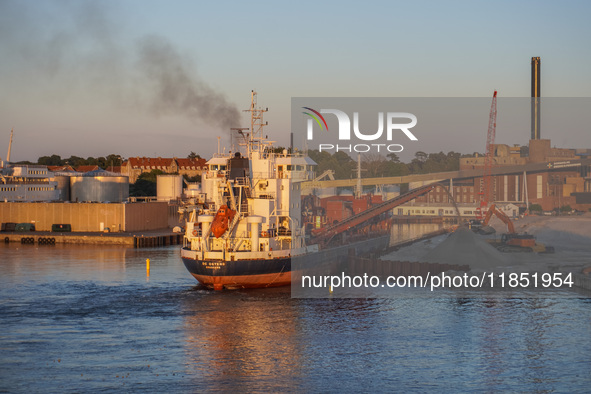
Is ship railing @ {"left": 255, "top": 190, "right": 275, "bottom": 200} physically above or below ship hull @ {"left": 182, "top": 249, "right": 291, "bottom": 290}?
above

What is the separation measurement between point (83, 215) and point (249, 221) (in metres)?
47.1

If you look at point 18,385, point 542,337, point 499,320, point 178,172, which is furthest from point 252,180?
point 178,172

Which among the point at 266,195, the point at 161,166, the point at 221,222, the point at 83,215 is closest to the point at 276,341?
A: the point at 221,222

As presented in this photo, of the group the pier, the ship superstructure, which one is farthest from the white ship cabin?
the pier

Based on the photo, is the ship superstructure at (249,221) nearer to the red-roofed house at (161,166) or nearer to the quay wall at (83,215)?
the quay wall at (83,215)

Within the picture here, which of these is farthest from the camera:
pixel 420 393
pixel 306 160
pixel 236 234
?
pixel 306 160

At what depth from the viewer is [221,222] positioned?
43188 mm

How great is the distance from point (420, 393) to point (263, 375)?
18.2 ft

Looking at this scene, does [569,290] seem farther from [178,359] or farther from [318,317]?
[178,359]

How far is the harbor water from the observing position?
26.9 m

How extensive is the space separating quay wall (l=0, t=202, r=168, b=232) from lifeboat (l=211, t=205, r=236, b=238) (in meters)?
43.6

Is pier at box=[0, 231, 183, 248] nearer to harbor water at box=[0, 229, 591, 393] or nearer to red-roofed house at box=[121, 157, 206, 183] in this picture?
harbor water at box=[0, 229, 591, 393]

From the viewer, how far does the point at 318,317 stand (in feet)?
124

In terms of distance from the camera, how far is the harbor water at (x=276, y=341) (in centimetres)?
2688
